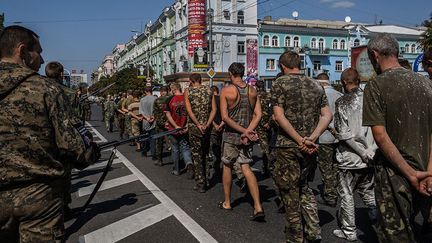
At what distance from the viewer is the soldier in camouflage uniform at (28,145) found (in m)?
2.68

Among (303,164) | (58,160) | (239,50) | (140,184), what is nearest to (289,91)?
(303,164)

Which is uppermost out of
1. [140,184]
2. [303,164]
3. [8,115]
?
[8,115]

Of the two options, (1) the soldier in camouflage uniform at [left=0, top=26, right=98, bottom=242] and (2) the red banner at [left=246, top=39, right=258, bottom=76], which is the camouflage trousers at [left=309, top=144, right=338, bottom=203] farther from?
(2) the red banner at [left=246, top=39, right=258, bottom=76]

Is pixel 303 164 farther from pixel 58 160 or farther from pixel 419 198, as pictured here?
pixel 58 160

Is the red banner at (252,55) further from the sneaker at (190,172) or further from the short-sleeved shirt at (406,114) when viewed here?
the short-sleeved shirt at (406,114)

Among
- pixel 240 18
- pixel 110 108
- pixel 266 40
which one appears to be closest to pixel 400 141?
pixel 110 108

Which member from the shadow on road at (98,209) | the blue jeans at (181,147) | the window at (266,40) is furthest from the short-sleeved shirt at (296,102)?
the window at (266,40)

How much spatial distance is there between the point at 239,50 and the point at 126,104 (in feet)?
154

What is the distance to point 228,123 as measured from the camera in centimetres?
587

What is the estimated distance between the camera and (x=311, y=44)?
2493 inches

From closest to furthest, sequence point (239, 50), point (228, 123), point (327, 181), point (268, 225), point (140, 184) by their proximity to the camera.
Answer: point (268, 225), point (228, 123), point (327, 181), point (140, 184), point (239, 50)

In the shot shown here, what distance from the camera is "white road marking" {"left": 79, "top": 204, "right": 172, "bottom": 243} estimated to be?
5109 millimetres

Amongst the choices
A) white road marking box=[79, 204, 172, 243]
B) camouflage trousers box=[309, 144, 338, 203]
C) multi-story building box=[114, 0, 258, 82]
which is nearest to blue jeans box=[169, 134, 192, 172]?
white road marking box=[79, 204, 172, 243]

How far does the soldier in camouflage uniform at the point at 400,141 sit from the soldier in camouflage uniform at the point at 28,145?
2.09 m
